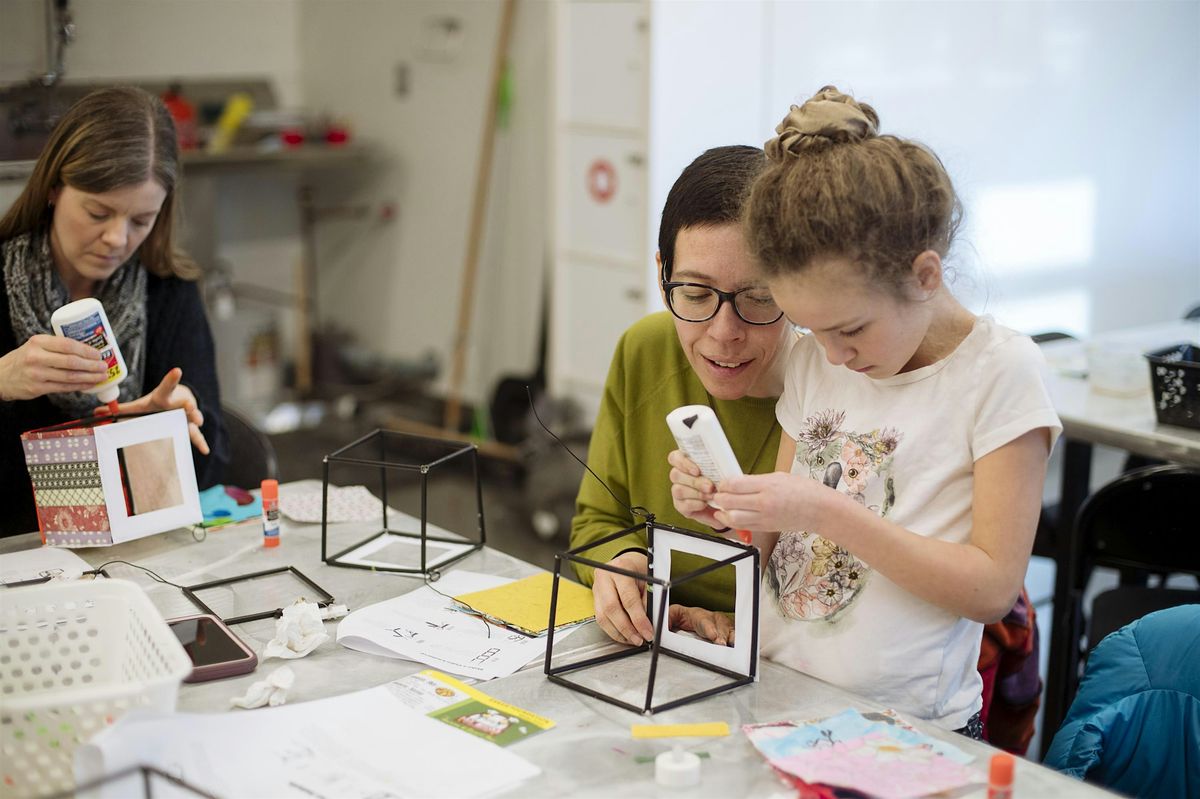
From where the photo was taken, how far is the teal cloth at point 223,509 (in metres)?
1.81

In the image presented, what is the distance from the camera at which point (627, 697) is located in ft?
4.14

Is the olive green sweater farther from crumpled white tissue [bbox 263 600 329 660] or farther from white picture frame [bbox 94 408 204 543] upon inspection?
white picture frame [bbox 94 408 204 543]

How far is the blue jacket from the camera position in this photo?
4.39 feet

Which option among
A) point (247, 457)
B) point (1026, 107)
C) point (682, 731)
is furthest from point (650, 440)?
point (1026, 107)

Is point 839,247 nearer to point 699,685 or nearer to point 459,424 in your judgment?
point 699,685

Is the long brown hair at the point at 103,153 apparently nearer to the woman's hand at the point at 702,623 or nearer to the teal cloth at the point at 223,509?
the teal cloth at the point at 223,509

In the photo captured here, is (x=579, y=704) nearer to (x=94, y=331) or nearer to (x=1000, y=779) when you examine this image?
(x=1000, y=779)

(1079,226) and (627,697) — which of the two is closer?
(627,697)

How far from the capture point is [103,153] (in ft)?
6.26

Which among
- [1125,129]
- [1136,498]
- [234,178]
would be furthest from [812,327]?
[234,178]

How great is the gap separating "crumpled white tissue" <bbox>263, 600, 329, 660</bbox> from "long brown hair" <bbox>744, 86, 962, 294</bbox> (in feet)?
2.16

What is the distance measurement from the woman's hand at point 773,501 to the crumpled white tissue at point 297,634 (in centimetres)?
51

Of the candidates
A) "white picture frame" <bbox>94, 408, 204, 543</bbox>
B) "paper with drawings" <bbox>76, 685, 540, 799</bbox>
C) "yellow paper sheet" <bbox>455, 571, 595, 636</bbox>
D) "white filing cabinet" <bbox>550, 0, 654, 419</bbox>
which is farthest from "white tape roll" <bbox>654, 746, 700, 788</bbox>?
"white filing cabinet" <bbox>550, 0, 654, 419</bbox>

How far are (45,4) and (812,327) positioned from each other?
11.1 ft
